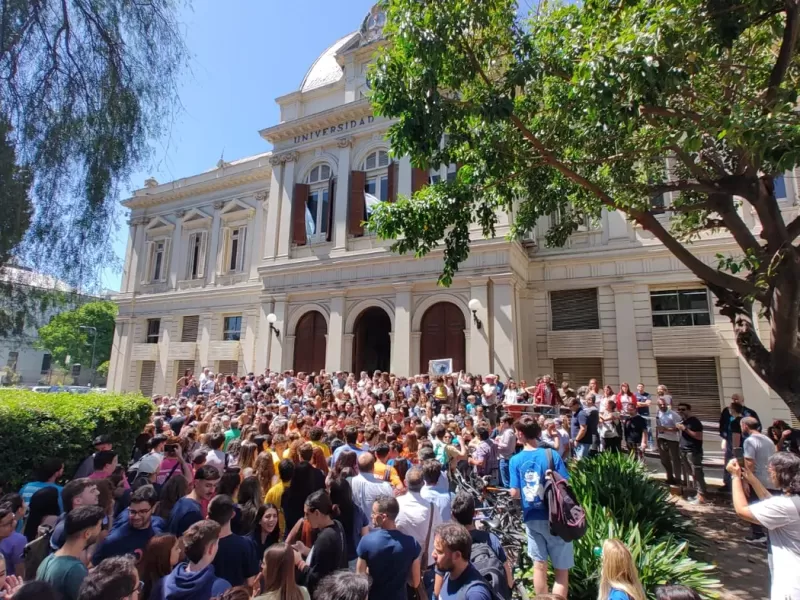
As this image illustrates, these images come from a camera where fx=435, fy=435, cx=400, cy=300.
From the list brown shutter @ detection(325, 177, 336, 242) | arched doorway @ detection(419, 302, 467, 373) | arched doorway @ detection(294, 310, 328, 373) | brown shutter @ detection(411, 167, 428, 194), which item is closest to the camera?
arched doorway @ detection(419, 302, 467, 373)

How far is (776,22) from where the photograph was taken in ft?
16.5

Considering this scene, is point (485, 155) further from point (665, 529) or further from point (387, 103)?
point (665, 529)

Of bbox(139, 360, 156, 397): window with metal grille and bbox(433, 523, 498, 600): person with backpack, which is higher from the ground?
bbox(139, 360, 156, 397): window with metal grille

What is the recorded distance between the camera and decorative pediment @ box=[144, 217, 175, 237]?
26.8m

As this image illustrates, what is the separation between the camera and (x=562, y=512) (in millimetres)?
3830

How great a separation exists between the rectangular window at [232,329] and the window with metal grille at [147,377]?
5544 mm

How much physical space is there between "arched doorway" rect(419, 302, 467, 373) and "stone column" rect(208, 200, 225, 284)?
13.8 m

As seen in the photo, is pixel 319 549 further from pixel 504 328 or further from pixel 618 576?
pixel 504 328

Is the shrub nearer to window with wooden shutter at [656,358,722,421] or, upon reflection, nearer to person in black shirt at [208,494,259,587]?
person in black shirt at [208,494,259,587]

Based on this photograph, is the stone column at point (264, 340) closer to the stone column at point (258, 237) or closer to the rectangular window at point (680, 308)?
the stone column at point (258, 237)

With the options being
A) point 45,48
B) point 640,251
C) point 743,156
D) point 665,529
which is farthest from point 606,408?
point 45,48

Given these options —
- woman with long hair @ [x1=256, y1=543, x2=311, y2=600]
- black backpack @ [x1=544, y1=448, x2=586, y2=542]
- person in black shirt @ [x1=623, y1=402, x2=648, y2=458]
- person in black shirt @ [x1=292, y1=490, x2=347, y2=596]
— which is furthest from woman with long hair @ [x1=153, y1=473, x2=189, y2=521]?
person in black shirt @ [x1=623, y1=402, x2=648, y2=458]

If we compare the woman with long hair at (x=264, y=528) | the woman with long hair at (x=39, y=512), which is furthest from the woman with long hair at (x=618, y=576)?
the woman with long hair at (x=39, y=512)

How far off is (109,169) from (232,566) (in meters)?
5.22
